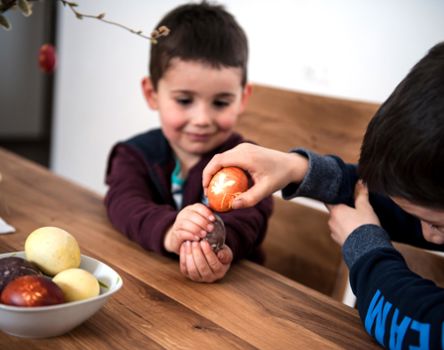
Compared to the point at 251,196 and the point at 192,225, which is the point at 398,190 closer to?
the point at 251,196

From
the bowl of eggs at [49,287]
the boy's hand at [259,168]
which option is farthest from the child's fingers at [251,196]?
the bowl of eggs at [49,287]

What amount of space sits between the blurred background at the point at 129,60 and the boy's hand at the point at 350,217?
0.98m

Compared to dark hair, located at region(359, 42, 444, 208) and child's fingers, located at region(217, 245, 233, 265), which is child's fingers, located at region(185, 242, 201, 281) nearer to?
child's fingers, located at region(217, 245, 233, 265)

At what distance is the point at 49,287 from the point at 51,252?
0.29 feet

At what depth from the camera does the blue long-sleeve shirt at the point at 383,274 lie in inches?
24.4

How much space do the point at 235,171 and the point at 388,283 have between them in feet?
0.83

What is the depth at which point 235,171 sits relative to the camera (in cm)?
78

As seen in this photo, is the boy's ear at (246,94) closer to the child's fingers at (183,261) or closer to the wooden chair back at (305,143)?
the wooden chair back at (305,143)

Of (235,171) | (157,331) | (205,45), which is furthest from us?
(205,45)

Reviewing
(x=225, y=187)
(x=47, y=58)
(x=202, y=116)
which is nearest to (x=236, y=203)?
(x=225, y=187)

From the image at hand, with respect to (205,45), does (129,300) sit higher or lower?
lower

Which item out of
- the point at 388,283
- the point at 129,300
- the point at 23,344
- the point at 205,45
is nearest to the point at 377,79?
the point at 205,45

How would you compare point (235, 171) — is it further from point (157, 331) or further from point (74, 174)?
point (74, 174)

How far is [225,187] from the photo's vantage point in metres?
0.75
